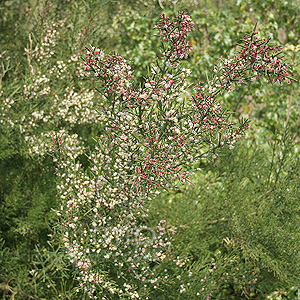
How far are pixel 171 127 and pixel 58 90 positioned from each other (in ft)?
4.11

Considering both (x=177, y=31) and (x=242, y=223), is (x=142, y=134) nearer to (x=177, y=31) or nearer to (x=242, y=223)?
(x=177, y=31)

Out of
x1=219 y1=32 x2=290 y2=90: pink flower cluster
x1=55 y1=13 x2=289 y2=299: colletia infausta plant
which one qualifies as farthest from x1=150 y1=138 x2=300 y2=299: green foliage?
x1=219 y1=32 x2=290 y2=90: pink flower cluster

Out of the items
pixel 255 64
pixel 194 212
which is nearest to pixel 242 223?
pixel 194 212

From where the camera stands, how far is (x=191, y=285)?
1.90 m

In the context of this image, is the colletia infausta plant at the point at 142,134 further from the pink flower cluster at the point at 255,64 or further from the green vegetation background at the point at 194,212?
the green vegetation background at the point at 194,212

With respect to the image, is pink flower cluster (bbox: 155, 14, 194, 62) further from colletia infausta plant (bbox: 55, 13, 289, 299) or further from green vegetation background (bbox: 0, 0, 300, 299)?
green vegetation background (bbox: 0, 0, 300, 299)

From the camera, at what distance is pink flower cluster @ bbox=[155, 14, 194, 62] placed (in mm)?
1335

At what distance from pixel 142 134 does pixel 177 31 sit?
1.31 ft

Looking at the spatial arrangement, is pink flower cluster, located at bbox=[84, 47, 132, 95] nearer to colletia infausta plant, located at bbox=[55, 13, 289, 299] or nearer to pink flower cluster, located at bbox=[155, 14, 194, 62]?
colletia infausta plant, located at bbox=[55, 13, 289, 299]

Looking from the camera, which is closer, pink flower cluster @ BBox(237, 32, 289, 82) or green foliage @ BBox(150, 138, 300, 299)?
pink flower cluster @ BBox(237, 32, 289, 82)

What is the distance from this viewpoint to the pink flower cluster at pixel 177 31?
1.33 meters

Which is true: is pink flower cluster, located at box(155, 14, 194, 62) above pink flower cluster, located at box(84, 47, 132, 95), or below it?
above

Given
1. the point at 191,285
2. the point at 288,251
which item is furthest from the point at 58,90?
the point at 288,251

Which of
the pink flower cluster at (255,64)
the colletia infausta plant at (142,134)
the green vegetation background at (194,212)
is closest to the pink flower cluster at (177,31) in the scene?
the colletia infausta plant at (142,134)
